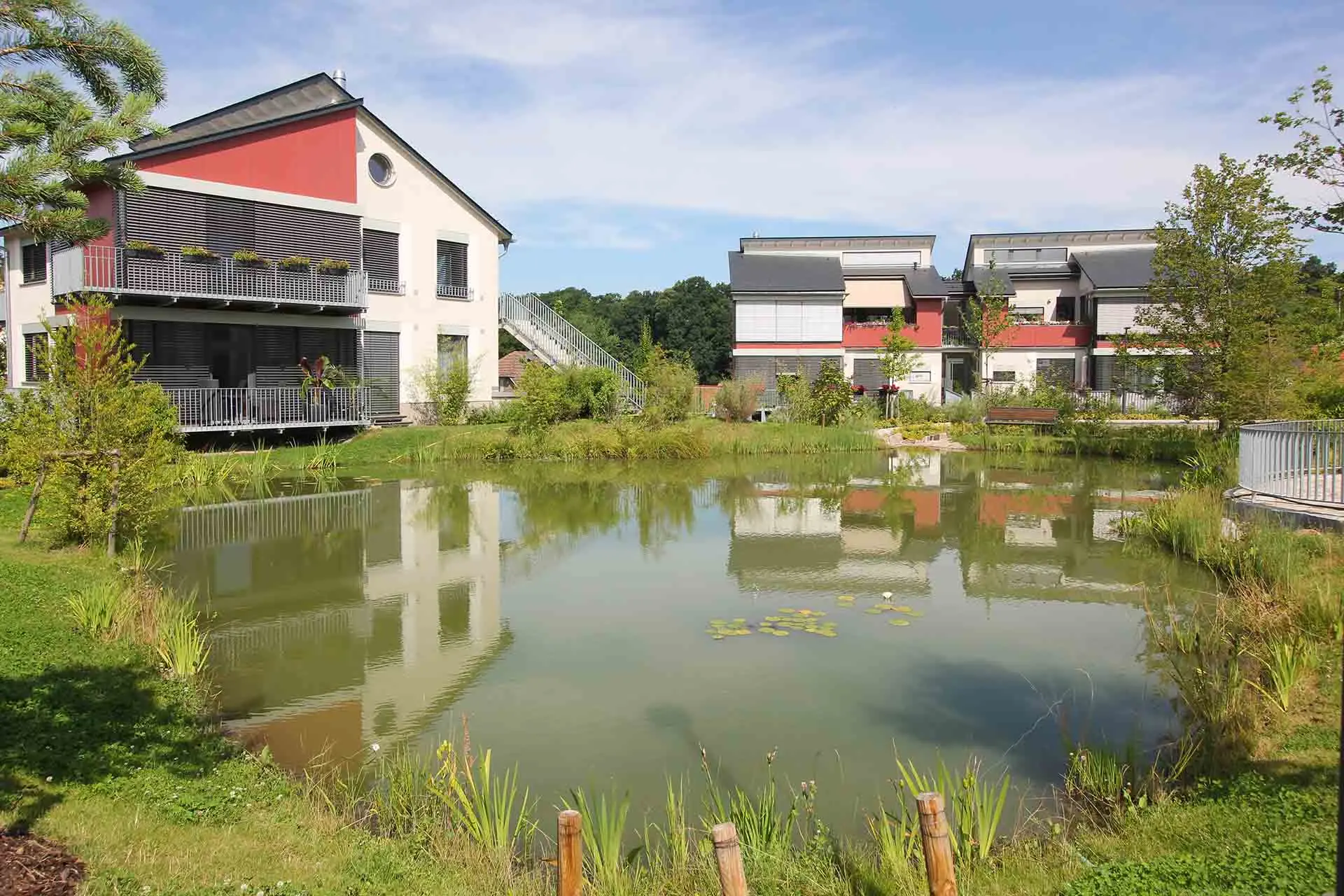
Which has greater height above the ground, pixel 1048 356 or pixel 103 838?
pixel 1048 356

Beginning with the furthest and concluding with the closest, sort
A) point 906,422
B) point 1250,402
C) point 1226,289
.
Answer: point 906,422 < point 1226,289 < point 1250,402

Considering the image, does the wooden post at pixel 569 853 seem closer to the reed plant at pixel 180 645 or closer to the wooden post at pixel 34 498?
the reed plant at pixel 180 645

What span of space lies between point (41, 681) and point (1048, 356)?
131 ft

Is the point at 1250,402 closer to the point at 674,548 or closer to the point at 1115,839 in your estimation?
the point at 674,548

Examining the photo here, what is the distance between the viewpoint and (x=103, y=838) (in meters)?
4.70

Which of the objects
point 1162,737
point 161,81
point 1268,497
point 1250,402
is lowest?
point 1162,737

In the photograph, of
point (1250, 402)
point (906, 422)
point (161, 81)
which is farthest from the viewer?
point (906, 422)

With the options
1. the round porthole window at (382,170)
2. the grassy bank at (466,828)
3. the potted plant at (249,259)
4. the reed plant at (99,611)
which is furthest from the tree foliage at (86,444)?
A: the round porthole window at (382,170)

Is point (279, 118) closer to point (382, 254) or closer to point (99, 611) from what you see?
point (382, 254)

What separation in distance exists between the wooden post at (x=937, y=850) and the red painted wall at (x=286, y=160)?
78.1ft

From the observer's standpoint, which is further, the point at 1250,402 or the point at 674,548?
the point at 1250,402

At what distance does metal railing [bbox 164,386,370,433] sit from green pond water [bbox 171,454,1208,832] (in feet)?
19.3

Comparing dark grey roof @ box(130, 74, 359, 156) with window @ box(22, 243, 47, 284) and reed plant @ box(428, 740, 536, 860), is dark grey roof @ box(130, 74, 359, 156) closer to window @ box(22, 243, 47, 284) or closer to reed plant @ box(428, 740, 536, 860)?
window @ box(22, 243, 47, 284)

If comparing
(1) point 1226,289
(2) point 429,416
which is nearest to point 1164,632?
(1) point 1226,289
